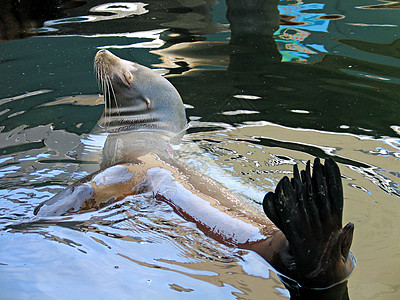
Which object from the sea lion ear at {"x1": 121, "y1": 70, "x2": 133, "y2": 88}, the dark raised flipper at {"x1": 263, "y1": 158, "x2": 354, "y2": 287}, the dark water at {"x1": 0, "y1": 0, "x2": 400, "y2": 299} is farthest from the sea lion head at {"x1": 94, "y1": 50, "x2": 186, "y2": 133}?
the dark raised flipper at {"x1": 263, "y1": 158, "x2": 354, "y2": 287}

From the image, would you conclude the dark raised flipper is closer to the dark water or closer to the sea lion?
the sea lion

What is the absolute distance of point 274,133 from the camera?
481 cm

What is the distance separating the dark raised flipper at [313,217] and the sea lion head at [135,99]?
2.39m

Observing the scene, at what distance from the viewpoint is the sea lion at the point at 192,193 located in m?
2.55

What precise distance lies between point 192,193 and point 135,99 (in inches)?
69.8

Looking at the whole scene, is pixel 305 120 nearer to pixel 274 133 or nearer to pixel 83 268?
pixel 274 133

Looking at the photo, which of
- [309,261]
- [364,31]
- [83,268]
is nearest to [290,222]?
[309,261]

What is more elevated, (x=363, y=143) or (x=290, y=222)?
(x=290, y=222)

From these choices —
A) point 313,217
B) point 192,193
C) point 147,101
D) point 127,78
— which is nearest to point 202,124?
point 147,101

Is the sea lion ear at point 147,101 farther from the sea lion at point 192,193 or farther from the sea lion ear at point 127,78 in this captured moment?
the sea lion ear at point 127,78

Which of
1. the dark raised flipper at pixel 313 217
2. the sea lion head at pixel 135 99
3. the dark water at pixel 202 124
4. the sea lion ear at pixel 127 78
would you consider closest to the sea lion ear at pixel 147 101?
the sea lion head at pixel 135 99

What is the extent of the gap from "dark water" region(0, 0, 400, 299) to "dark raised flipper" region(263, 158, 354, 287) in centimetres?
18

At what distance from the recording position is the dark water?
2.70 metres

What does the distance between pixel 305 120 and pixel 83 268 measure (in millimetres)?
3048
